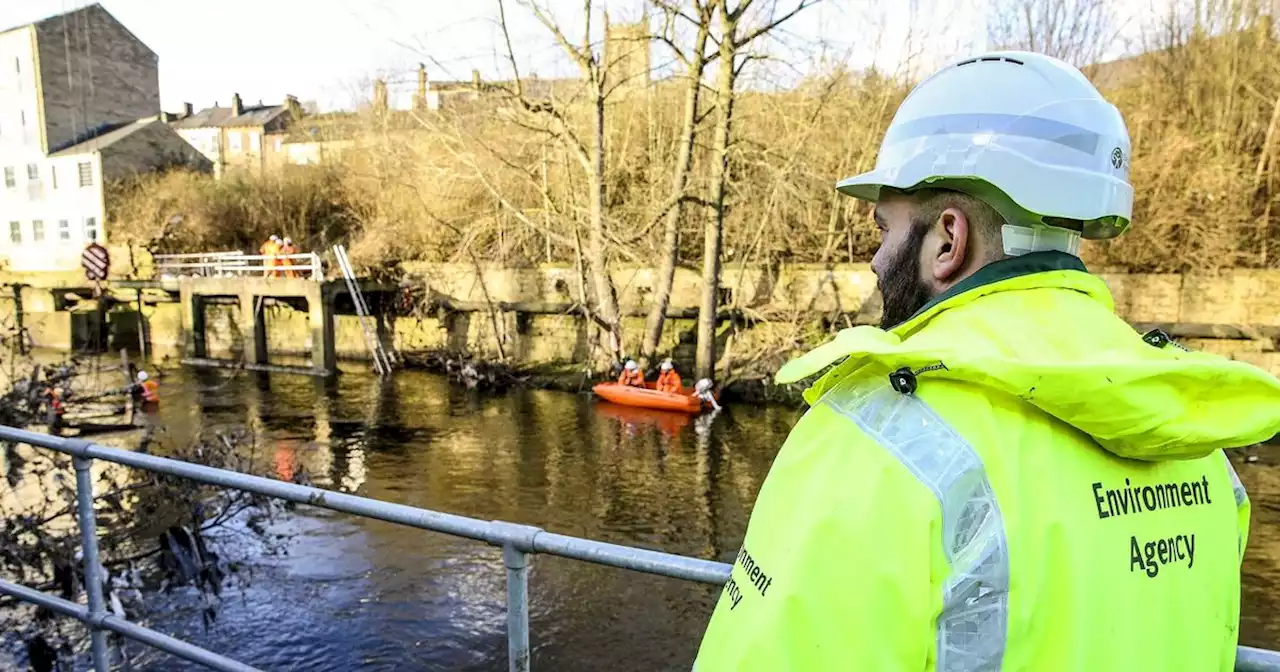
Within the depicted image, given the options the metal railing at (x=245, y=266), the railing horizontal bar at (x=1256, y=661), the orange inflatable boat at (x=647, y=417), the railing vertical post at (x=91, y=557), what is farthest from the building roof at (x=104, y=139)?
the railing horizontal bar at (x=1256, y=661)

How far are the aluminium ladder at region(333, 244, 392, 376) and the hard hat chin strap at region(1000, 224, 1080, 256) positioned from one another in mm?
23644

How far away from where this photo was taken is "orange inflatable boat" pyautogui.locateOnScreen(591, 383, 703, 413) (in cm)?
1752

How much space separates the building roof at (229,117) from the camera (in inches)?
2643

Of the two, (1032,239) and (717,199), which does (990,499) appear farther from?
(717,199)

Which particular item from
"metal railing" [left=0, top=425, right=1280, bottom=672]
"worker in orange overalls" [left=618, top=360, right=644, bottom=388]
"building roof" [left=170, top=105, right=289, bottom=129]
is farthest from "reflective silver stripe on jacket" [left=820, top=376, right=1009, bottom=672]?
"building roof" [left=170, top=105, right=289, bottom=129]

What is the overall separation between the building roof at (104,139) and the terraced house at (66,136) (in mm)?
66

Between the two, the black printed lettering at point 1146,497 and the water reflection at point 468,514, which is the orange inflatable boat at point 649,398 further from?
the black printed lettering at point 1146,497

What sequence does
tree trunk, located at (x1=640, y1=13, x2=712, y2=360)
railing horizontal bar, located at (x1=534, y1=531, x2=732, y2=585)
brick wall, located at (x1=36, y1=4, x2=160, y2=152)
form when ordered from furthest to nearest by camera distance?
1. brick wall, located at (x1=36, y1=4, x2=160, y2=152)
2. tree trunk, located at (x1=640, y1=13, x2=712, y2=360)
3. railing horizontal bar, located at (x1=534, y1=531, x2=732, y2=585)

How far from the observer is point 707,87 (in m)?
18.5

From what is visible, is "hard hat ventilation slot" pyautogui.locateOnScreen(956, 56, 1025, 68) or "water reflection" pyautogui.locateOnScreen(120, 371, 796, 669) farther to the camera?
"water reflection" pyautogui.locateOnScreen(120, 371, 796, 669)

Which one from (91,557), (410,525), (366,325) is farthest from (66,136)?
(410,525)

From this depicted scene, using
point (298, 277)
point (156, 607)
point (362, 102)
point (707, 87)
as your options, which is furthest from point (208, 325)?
point (156, 607)

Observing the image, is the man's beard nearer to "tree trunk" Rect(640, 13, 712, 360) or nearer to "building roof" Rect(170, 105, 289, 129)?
"tree trunk" Rect(640, 13, 712, 360)

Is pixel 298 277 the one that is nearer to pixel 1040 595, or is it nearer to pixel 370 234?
pixel 370 234
